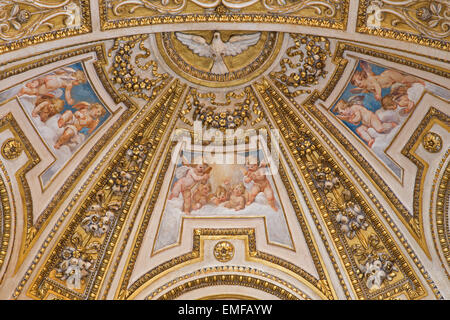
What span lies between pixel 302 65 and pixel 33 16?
4979mm

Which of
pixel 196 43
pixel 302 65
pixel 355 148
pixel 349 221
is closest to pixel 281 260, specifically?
pixel 349 221

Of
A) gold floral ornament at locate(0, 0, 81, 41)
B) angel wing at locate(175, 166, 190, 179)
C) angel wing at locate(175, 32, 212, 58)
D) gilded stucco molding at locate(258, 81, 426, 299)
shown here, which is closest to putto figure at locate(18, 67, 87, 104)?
gold floral ornament at locate(0, 0, 81, 41)

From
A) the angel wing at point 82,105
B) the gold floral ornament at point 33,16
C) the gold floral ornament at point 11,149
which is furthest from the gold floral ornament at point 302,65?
the gold floral ornament at point 11,149

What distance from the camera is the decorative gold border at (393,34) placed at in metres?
10.2

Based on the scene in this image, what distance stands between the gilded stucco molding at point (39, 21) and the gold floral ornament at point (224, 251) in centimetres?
491

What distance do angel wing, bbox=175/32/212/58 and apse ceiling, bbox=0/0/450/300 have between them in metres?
0.03

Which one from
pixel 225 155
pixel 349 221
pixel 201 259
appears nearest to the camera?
pixel 349 221

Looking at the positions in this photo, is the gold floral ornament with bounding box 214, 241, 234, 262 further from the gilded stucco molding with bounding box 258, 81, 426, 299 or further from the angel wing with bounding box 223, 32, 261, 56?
the angel wing with bounding box 223, 32, 261, 56

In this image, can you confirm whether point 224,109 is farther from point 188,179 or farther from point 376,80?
point 376,80

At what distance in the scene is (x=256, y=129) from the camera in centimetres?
1290

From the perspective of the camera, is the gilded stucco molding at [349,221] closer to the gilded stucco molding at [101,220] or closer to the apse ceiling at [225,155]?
the apse ceiling at [225,155]

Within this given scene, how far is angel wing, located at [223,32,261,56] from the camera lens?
12039 millimetres

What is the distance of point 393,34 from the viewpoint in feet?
34.3

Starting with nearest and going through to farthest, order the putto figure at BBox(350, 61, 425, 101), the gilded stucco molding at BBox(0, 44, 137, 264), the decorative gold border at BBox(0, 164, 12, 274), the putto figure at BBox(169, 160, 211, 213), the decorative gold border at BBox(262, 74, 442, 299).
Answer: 1. the gilded stucco molding at BBox(0, 44, 137, 264)
2. the decorative gold border at BBox(0, 164, 12, 274)
3. the putto figure at BBox(350, 61, 425, 101)
4. the decorative gold border at BBox(262, 74, 442, 299)
5. the putto figure at BBox(169, 160, 211, 213)
